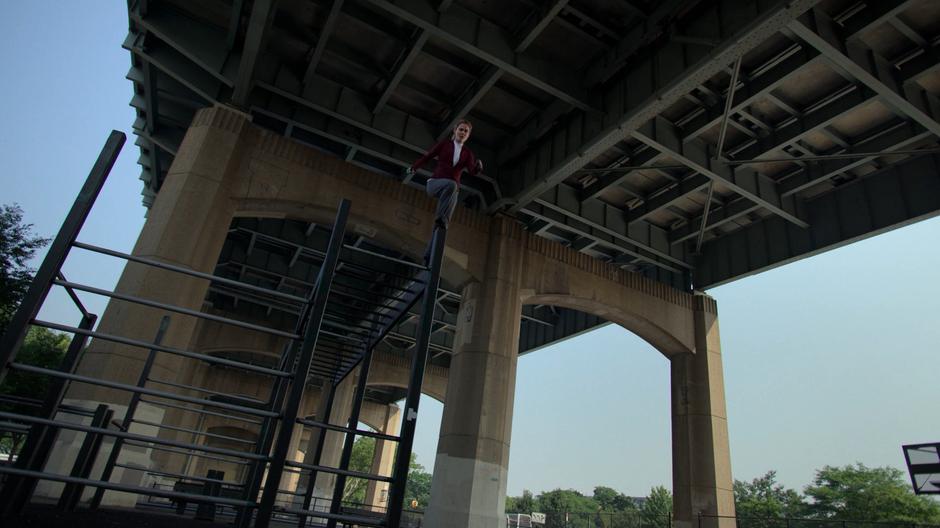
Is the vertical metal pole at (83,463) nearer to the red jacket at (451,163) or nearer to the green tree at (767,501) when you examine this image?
the red jacket at (451,163)

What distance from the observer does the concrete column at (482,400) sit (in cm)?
1552

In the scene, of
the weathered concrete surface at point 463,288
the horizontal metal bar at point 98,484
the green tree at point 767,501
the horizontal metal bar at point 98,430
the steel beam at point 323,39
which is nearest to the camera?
the horizontal metal bar at point 98,484

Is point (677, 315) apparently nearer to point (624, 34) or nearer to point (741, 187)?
point (741, 187)

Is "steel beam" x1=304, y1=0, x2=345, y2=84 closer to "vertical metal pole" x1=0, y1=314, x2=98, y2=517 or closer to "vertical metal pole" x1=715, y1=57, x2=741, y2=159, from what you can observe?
"vertical metal pole" x1=715, y1=57, x2=741, y2=159

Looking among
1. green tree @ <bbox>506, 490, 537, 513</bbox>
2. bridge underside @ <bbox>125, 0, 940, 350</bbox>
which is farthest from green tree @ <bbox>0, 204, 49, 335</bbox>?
green tree @ <bbox>506, 490, 537, 513</bbox>

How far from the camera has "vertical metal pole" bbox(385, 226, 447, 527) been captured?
151 inches

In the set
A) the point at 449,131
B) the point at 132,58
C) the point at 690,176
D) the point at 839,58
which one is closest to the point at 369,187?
the point at 449,131

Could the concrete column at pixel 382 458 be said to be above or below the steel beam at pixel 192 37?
below

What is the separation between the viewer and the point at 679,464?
20.6 metres

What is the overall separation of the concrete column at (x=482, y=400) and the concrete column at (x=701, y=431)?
801 cm

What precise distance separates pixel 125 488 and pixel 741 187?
61.3ft

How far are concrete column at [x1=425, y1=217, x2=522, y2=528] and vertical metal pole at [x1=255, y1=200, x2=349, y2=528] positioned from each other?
1270 cm

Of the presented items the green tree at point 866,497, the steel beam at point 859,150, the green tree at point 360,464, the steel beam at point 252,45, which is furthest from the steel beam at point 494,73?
the green tree at point 360,464

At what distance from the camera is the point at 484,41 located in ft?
46.8
